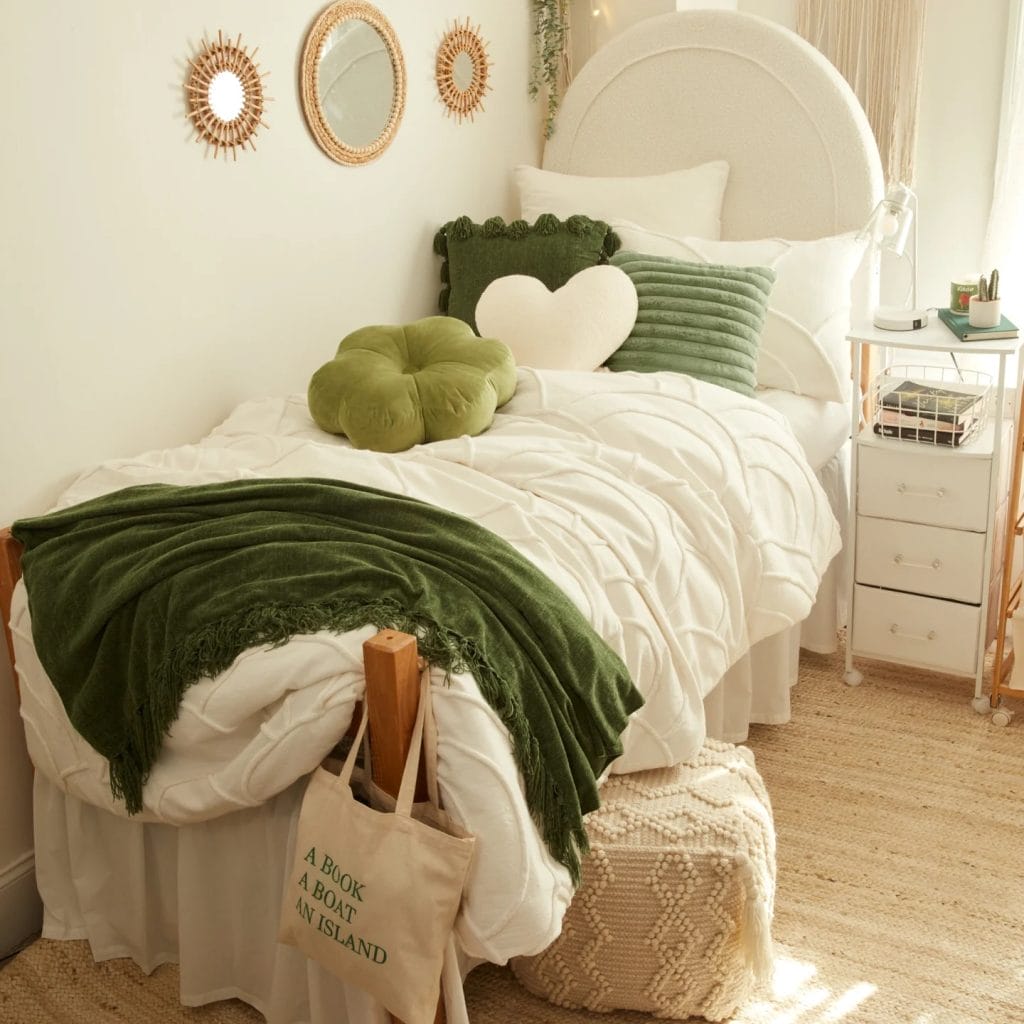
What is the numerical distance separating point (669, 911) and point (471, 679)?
517 millimetres

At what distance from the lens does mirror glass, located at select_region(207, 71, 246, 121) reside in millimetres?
2373

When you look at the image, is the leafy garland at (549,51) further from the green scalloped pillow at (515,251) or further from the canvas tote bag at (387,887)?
the canvas tote bag at (387,887)

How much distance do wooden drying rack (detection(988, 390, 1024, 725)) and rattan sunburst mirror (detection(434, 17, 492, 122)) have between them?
1.58 metres

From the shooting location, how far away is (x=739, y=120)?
10.2 ft

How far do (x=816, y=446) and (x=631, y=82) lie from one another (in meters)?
1.16

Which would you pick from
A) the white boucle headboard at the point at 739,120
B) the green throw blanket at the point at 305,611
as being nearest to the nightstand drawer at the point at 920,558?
the white boucle headboard at the point at 739,120

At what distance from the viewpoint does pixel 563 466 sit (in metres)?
2.08

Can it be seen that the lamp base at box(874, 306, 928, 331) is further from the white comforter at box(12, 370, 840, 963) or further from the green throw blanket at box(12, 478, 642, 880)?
the green throw blanket at box(12, 478, 642, 880)

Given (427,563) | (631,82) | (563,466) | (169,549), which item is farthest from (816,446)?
(169,549)

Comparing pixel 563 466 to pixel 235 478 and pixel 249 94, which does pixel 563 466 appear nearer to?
A: pixel 235 478

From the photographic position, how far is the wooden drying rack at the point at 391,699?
1460mm

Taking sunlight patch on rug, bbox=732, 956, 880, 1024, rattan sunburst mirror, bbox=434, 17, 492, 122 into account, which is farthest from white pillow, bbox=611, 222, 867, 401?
sunlight patch on rug, bbox=732, 956, 880, 1024

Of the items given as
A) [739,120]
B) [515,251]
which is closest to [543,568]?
[515,251]

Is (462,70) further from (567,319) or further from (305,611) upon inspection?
(305,611)
